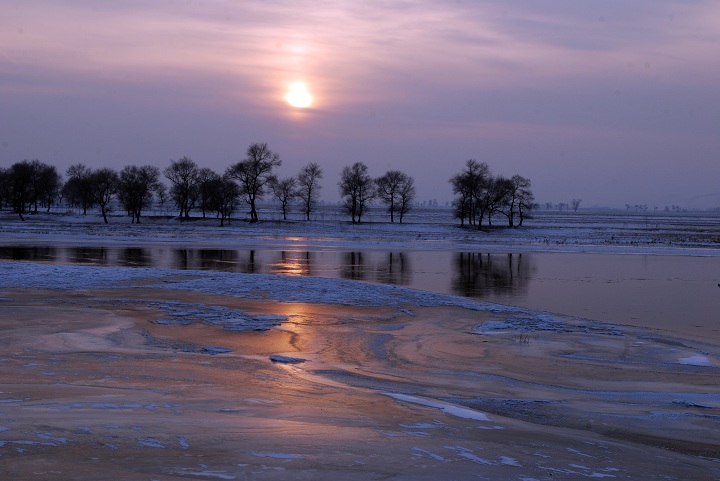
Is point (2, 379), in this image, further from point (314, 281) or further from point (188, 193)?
point (188, 193)

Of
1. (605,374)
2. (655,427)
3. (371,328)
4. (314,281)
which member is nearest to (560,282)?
(314,281)

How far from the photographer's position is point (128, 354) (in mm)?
12680

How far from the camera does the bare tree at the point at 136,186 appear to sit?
109 meters

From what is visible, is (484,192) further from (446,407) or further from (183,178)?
(446,407)

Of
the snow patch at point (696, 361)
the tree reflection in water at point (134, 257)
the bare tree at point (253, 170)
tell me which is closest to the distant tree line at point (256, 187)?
the bare tree at point (253, 170)

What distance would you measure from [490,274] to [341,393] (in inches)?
887

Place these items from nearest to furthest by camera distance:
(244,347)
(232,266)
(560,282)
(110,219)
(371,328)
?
(244,347), (371,328), (560,282), (232,266), (110,219)

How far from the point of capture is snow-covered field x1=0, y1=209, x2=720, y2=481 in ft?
23.5

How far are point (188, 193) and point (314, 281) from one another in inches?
3913

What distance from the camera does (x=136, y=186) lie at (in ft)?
359

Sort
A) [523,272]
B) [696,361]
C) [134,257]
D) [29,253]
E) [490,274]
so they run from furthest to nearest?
[29,253]
[134,257]
[523,272]
[490,274]
[696,361]

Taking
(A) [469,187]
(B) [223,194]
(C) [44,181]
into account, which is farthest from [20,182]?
(A) [469,187]

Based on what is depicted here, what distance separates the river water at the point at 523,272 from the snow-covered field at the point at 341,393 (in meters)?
2.96

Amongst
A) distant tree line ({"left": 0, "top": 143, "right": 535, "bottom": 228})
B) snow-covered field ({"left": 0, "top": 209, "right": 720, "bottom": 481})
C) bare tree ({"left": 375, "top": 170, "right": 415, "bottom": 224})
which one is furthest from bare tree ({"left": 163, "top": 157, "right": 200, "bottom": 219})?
snow-covered field ({"left": 0, "top": 209, "right": 720, "bottom": 481})
